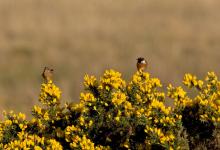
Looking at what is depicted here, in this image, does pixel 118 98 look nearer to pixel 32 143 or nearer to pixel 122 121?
pixel 122 121

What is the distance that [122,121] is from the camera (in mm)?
6438

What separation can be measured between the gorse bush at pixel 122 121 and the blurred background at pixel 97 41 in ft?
14.8

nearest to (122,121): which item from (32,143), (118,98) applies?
(118,98)

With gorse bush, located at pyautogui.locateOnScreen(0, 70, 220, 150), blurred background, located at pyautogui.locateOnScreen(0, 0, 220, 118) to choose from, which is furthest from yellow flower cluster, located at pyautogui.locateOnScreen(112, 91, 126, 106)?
blurred background, located at pyautogui.locateOnScreen(0, 0, 220, 118)

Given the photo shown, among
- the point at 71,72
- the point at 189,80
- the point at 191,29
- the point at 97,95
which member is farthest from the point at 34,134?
the point at 191,29

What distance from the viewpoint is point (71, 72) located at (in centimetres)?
1453

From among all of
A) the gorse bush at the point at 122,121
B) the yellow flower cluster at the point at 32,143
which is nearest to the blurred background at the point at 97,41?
the gorse bush at the point at 122,121

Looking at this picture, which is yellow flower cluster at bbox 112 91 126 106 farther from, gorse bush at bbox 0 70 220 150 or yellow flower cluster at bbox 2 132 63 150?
yellow flower cluster at bbox 2 132 63 150

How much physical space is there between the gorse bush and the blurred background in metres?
4.52

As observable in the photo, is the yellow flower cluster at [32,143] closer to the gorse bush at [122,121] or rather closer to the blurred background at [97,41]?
the gorse bush at [122,121]

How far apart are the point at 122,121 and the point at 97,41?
34.4 feet

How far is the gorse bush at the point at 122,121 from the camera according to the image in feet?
20.6

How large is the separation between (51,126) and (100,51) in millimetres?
9027

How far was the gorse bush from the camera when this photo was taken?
247 inches
